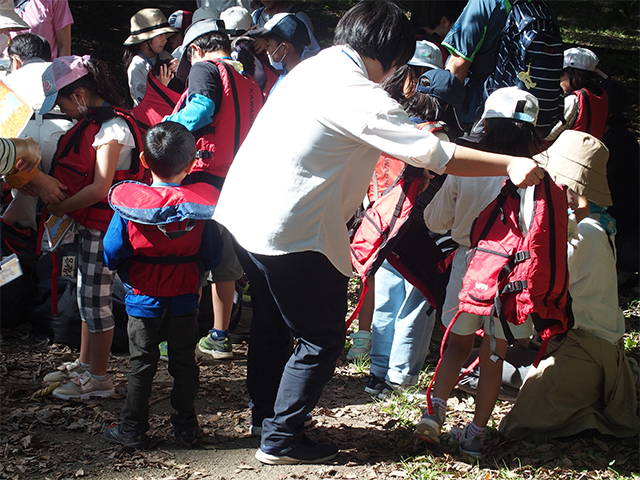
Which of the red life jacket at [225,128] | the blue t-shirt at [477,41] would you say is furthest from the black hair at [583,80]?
the red life jacket at [225,128]

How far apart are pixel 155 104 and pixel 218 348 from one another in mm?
2094

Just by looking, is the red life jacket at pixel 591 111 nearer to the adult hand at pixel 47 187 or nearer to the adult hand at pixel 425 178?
the adult hand at pixel 425 178

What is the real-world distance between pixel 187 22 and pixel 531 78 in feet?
13.1

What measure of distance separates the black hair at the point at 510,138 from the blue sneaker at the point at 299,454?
1.75 meters

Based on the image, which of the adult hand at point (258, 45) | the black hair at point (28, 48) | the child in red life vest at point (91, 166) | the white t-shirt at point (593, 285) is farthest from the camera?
the adult hand at point (258, 45)

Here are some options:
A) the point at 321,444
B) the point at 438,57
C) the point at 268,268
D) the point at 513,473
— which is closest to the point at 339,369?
the point at 321,444

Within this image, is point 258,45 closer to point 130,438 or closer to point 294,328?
point 294,328

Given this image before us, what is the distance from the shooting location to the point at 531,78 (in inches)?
171

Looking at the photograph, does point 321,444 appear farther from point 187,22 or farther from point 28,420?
point 187,22

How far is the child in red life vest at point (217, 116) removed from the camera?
4.03 meters

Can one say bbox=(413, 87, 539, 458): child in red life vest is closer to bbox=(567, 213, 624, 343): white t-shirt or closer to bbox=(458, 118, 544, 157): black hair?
bbox=(458, 118, 544, 157): black hair

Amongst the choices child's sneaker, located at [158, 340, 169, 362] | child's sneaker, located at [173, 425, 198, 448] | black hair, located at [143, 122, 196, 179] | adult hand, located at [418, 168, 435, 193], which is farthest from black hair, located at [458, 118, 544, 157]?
child's sneaker, located at [158, 340, 169, 362]

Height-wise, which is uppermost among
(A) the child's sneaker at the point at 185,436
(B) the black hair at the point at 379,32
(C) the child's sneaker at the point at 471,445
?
(B) the black hair at the point at 379,32

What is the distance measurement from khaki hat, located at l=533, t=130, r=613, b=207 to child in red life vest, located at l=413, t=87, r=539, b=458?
58cm
